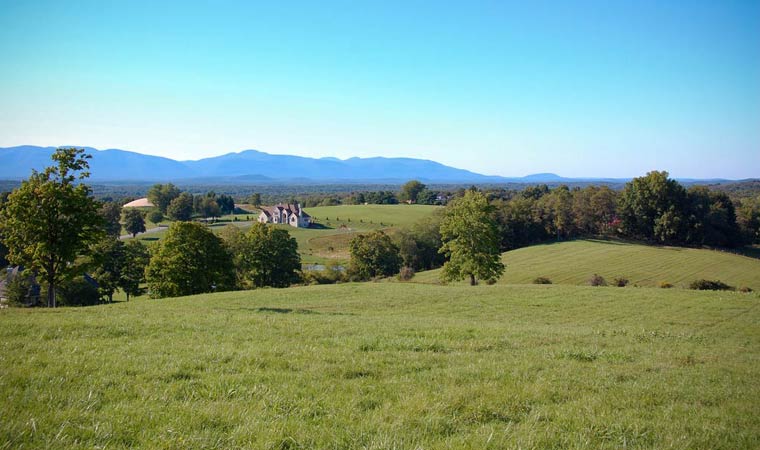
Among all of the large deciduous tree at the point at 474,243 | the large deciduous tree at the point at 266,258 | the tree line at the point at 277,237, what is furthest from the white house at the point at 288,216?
the large deciduous tree at the point at 474,243

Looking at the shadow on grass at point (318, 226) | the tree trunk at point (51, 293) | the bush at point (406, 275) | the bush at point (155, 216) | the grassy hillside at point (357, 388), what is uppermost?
the grassy hillside at point (357, 388)

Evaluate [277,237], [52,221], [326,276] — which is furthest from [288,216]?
[52,221]

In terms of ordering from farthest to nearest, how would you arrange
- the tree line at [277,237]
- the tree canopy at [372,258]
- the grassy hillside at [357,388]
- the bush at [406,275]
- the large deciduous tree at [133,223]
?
the large deciduous tree at [133,223]
the tree canopy at [372,258]
the bush at [406,275]
the tree line at [277,237]
the grassy hillside at [357,388]

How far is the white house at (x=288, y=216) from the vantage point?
148 meters

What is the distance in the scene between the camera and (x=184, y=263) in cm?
4875

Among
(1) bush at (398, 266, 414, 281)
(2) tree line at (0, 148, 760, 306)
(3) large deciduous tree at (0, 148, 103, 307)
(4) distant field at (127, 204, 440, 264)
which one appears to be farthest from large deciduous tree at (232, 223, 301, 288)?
(3) large deciduous tree at (0, 148, 103, 307)

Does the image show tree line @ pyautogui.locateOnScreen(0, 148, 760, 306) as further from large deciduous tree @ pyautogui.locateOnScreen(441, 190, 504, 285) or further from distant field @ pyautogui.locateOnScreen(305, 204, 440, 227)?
distant field @ pyautogui.locateOnScreen(305, 204, 440, 227)

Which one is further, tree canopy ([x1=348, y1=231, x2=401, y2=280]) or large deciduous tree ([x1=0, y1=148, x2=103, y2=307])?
tree canopy ([x1=348, y1=231, x2=401, y2=280])

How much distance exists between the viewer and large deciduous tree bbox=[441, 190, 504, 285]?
47594 millimetres

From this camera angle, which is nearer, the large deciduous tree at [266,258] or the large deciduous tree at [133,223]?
the large deciduous tree at [266,258]

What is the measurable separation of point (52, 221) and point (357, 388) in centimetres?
2696

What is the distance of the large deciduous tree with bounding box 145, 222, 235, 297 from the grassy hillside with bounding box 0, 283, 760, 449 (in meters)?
36.8

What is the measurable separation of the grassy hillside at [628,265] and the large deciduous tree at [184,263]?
99.5 ft

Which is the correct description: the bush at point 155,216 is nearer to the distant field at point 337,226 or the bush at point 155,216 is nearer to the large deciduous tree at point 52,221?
the distant field at point 337,226
